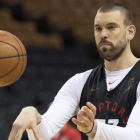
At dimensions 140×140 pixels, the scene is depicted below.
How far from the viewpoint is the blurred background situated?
659 cm

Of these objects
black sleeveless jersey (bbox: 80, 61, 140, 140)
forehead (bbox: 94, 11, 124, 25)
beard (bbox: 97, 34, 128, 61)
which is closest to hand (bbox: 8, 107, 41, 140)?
black sleeveless jersey (bbox: 80, 61, 140, 140)

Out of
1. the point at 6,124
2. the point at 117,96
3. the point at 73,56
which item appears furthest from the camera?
the point at 73,56

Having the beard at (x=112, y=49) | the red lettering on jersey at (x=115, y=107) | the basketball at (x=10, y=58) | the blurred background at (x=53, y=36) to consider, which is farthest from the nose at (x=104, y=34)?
the blurred background at (x=53, y=36)

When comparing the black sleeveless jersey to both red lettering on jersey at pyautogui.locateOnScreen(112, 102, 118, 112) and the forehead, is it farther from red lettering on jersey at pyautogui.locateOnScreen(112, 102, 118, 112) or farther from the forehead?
the forehead

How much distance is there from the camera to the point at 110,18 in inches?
115

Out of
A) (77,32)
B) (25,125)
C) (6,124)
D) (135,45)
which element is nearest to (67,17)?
(77,32)

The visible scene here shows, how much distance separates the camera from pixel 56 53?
672 cm

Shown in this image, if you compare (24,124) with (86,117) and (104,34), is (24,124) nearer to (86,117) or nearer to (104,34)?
(86,117)

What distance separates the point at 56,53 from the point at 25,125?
4.44 meters

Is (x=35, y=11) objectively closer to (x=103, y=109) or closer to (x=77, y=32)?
(x=77, y=32)

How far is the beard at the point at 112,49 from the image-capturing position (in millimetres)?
2934

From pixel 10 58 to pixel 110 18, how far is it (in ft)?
2.72

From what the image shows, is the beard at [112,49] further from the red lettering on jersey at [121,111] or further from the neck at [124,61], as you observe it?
the red lettering on jersey at [121,111]

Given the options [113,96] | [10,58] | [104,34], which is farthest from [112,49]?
[10,58]
